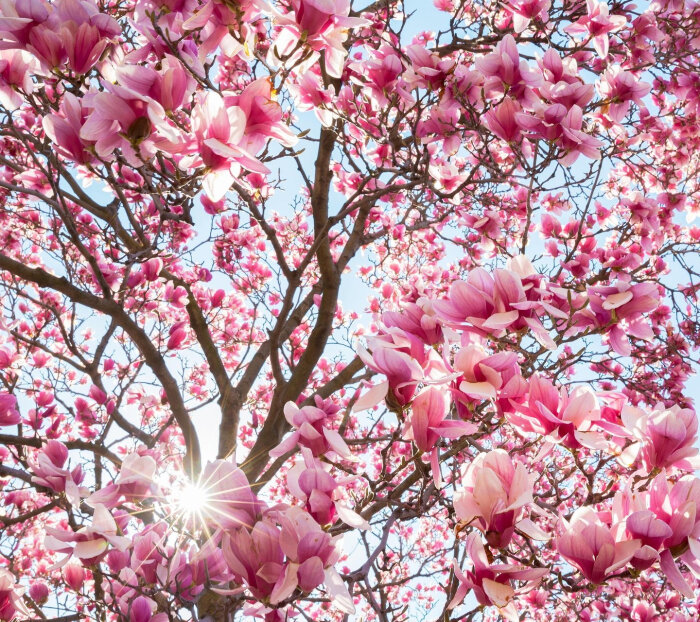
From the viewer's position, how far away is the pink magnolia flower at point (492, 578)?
37.2 inches

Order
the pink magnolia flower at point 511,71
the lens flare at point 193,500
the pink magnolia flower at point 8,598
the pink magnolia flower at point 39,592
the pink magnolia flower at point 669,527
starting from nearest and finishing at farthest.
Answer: the pink magnolia flower at point 669,527 < the lens flare at point 193,500 < the pink magnolia flower at point 8,598 < the pink magnolia flower at point 511,71 < the pink magnolia flower at point 39,592

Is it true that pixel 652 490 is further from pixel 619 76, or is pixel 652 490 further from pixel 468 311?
pixel 619 76

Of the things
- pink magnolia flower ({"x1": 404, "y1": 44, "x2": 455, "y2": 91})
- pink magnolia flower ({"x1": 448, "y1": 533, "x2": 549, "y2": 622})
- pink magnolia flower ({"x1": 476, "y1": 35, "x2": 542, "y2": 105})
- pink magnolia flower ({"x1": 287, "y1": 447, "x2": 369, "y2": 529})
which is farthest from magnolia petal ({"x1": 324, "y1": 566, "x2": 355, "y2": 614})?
pink magnolia flower ({"x1": 404, "y1": 44, "x2": 455, "y2": 91})

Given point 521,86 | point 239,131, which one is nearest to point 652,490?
point 239,131

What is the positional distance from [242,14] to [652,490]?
1406 mm

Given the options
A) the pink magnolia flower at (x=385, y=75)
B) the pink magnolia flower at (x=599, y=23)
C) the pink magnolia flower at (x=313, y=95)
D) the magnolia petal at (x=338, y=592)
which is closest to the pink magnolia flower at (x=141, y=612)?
the magnolia petal at (x=338, y=592)

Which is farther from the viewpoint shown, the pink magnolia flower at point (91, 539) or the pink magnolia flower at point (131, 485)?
the pink magnolia flower at point (131, 485)

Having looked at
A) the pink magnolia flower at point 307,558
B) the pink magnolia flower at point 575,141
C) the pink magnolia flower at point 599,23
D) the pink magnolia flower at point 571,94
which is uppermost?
the pink magnolia flower at point 599,23

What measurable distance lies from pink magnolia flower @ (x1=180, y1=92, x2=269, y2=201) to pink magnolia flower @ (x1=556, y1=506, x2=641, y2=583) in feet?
3.04

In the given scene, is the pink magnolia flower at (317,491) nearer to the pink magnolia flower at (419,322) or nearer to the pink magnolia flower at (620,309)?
the pink magnolia flower at (419,322)

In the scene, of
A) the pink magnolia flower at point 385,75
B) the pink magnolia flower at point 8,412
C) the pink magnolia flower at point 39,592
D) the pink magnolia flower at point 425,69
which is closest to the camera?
the pink magnolia flower at point 8,412

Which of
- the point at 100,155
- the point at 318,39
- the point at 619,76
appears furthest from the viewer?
the point at 619,76

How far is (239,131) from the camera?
114cm

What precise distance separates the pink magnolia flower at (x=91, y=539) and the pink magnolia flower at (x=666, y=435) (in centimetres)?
114
